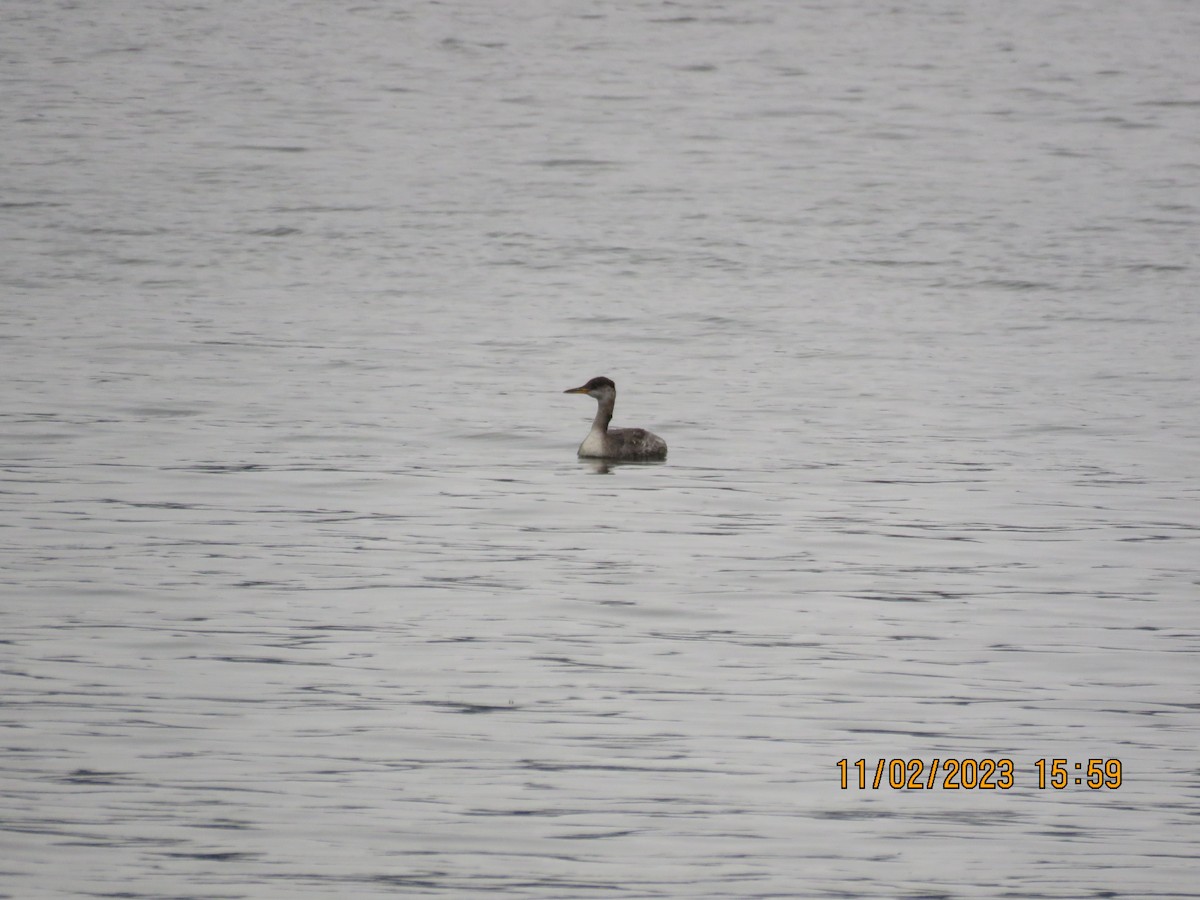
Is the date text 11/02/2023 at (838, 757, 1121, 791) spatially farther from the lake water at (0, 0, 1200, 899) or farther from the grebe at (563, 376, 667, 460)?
the grebe at (563, 376, 667, 460)

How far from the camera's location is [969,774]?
28.1 ft

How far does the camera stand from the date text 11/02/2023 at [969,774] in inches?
333

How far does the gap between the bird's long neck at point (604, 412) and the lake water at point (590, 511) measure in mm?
510

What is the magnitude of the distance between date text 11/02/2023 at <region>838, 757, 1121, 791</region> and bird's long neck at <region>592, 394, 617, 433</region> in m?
8.54

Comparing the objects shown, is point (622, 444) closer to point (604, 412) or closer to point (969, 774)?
point (604, 412)

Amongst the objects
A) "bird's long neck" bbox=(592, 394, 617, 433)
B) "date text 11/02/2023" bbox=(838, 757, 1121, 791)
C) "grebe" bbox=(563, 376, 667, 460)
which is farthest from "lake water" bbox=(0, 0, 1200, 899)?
"bird's long neck" bbox=(592, 394, 617, 433)

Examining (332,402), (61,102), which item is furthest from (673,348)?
(61,102)

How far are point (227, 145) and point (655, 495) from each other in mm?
26186

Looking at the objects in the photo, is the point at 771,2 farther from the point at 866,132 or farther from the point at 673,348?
the point at 673,348

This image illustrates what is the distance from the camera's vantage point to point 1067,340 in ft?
78.9

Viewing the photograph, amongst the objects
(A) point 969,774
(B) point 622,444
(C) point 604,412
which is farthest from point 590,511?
(A) point 969,774

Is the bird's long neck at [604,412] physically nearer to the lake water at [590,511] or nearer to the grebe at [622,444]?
the grebe at [622,444]

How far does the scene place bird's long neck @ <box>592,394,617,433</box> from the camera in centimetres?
1708

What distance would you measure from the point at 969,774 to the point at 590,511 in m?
6.25
